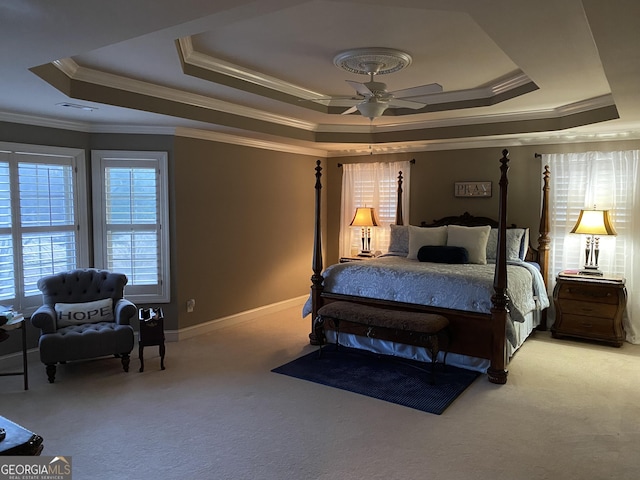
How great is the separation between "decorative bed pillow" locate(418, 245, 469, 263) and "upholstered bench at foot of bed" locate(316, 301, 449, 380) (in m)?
1.15

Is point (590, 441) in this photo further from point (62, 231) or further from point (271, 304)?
point (62, 231)

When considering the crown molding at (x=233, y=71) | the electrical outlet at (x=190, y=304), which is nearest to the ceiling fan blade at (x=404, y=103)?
the crown molding at (x=233, y=71)

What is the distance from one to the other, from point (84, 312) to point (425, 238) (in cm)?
378

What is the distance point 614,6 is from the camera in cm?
190

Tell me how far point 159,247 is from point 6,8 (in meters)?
3.41

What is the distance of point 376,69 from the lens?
153 inches

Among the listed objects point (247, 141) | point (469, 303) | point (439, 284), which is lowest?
point (469, 303)

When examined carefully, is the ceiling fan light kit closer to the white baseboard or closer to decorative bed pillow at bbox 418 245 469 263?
decorative bed pillow at bbox 418 245 469 263

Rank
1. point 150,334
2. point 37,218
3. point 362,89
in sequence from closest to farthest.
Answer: point 362,89 < point 150,334 < point 37,218

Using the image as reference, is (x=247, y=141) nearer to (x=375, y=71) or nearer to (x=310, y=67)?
(x=310, y=67)

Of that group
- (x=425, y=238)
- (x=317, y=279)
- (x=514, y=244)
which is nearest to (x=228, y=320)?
(x=317, y=279)

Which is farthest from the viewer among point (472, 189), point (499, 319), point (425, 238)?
point (472, 189)

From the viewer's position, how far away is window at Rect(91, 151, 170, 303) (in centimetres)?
503

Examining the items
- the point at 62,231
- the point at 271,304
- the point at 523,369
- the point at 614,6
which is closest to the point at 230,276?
the point at 271,304
